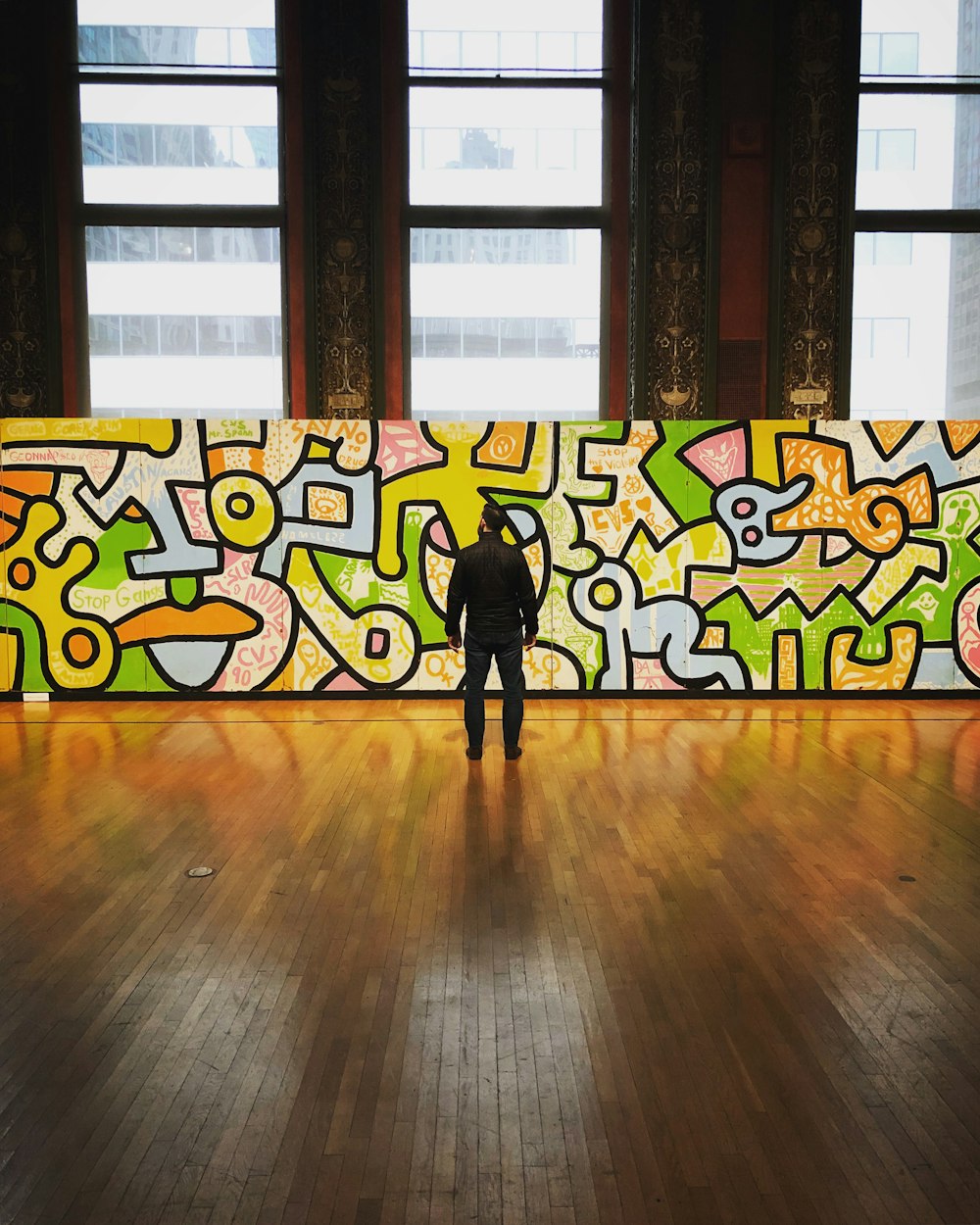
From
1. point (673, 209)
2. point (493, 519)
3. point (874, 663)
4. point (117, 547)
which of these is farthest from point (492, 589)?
point (673, 209)

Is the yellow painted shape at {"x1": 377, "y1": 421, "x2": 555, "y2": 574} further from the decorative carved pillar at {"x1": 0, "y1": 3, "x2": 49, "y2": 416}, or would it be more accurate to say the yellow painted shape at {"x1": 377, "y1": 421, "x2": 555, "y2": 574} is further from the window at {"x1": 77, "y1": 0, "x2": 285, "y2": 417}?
the decorative carved pillar at {"x1": 0, "y1": 3, "x2": 49, "y2": 416}

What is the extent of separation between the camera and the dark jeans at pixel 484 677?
6.30 meters

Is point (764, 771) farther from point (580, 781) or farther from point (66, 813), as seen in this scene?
point (66, 813)

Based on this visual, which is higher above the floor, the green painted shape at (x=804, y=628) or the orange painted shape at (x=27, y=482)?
the orange painted shape at (x=27, y=482)

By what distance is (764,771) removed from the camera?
6133 millimetres

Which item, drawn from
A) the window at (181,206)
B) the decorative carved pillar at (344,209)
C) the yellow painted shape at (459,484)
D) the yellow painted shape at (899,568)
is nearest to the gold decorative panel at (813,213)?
the yellow painted shape at (899,568)

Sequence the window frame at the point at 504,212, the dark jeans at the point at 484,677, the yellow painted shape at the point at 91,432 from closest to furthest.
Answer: the dark jeans at the point at 484,677 < the yellow painted shape at the point at 91,432 < the window frame at the point at 504,212

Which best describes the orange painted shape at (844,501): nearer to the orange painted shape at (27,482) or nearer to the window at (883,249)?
the window at (883,249)

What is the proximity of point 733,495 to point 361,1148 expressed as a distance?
6915 mm

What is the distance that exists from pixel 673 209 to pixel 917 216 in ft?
8.11

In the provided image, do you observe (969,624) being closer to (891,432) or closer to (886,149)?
(891,432)

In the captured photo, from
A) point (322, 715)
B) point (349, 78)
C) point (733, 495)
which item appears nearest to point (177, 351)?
point (349, 78)

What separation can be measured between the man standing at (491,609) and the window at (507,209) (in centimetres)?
419

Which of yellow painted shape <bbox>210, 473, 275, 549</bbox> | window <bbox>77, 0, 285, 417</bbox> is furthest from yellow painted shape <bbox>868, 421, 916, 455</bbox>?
window <bbox>77, 0, 285, 417</bbox>
